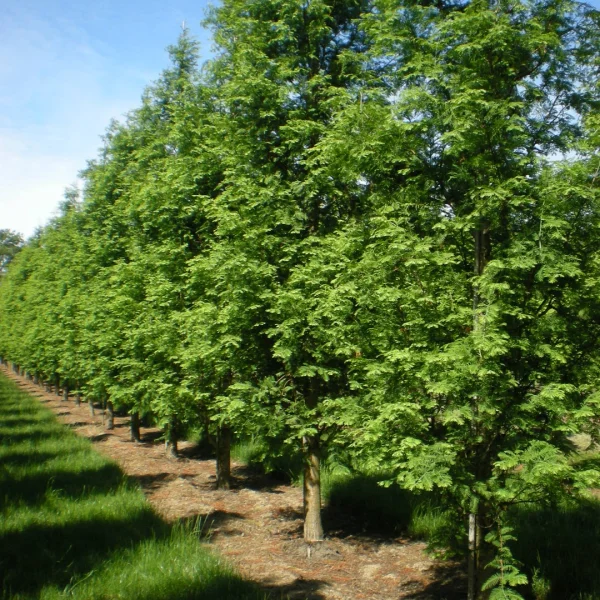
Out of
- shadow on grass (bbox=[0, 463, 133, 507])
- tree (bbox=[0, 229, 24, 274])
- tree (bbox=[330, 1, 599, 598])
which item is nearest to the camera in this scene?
tree (bbox=[330, 1, 599, 598])

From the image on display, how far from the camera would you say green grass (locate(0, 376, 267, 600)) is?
15.0ft

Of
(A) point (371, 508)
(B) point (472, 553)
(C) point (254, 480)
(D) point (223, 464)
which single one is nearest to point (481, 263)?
(B) point (472, 553)

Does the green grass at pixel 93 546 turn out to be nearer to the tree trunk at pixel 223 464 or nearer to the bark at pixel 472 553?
the bark at pixel 472 553

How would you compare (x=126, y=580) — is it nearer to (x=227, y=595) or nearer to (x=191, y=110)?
(x=227, y=595)

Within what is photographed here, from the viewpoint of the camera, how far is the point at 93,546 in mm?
5637

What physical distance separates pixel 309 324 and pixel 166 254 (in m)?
5.39

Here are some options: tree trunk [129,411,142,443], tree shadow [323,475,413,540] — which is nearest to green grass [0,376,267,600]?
tree shadow [323,475,413,540]

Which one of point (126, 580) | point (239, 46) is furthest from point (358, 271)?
point (239, 46)


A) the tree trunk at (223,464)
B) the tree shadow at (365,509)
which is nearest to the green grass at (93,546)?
the tree trunk at (223,464)

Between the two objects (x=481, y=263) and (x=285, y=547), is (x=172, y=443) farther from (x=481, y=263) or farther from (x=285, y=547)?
(x=481, y=263)

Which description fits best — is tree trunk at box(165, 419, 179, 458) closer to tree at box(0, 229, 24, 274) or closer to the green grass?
the green grass

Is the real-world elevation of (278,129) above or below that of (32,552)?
above

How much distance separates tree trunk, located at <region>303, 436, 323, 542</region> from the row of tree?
0.04 meters

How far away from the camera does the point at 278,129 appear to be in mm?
8500
